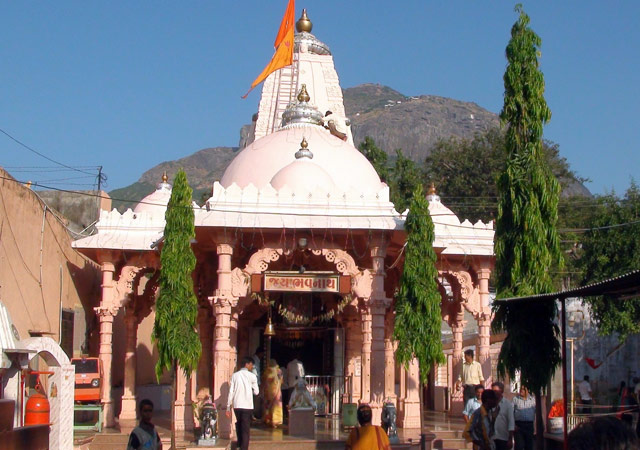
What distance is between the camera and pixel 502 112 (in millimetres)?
11984

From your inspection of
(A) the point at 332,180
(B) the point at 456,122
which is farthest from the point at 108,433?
(B) the point at 456,122

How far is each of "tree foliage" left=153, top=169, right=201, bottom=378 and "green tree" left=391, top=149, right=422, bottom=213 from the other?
23.3m

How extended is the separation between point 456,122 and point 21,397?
458 feet

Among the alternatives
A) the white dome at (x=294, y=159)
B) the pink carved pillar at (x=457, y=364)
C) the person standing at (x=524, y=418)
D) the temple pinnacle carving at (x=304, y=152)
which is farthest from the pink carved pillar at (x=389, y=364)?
the person standing at (x=524, y=418)

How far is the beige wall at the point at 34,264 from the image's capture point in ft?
54.4

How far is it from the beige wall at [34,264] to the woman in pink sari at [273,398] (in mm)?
4699

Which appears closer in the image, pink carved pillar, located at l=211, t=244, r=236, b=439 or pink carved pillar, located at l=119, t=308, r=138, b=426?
pink carved pillar, located at l=211, t=244, r=236, b=439

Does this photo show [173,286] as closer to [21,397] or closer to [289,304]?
[21,397]

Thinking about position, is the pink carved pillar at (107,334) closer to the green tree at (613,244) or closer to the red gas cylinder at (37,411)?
the red gas cylinder at (37,411)

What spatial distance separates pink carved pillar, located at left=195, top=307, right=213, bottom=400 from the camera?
66.1 feet

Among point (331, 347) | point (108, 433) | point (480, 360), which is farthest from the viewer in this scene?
point (331, 347)

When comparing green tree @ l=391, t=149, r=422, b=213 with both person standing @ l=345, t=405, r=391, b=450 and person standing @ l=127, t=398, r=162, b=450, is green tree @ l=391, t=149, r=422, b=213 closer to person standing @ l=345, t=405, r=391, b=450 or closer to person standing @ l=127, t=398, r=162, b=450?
person standing @ l=127, t=398, r=162, b=450

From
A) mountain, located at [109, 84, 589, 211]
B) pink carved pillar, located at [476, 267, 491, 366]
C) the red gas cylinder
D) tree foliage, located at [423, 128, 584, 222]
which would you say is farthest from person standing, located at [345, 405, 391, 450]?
mountain, located at [109, 84, 589, 211]

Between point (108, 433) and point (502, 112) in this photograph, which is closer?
point (502, 112)
